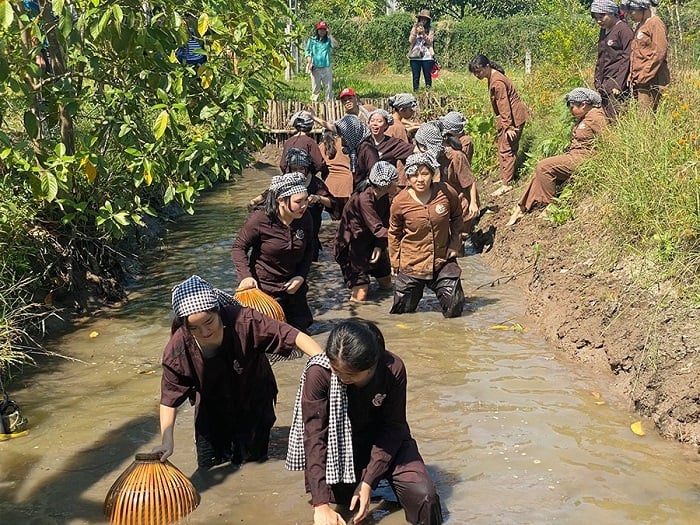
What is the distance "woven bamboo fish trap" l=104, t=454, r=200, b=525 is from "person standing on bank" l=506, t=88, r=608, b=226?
6499 mm

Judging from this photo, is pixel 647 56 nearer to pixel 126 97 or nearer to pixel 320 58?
pixel 126 97

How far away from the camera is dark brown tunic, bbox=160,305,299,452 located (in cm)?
485

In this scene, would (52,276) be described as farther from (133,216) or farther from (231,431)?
(231,431)

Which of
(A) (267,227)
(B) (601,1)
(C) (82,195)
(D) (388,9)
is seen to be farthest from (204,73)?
(D) (388,9)

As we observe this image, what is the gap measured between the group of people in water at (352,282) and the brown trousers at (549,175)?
0.06ft

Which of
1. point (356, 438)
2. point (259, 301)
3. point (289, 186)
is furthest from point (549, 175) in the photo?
point (356, 438)

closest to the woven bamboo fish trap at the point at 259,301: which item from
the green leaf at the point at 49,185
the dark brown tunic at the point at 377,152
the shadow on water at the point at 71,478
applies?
the shadow on water at the point at 71,478

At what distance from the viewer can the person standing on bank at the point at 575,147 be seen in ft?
31.6

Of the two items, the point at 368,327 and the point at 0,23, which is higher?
the point at 0,23

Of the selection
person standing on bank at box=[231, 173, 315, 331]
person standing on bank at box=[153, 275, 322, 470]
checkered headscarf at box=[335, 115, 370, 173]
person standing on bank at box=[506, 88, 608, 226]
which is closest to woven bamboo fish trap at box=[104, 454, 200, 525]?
person standing on bank at box=[153, 275, 322, 470]

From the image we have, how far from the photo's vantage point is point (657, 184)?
7.68 meters

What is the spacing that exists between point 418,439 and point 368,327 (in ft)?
6.65

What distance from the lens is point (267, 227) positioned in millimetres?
7113

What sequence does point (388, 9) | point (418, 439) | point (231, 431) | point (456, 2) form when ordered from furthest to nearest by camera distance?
point (388, 9) → point (456, 2) → point (418, 439) → point (231, 431)
